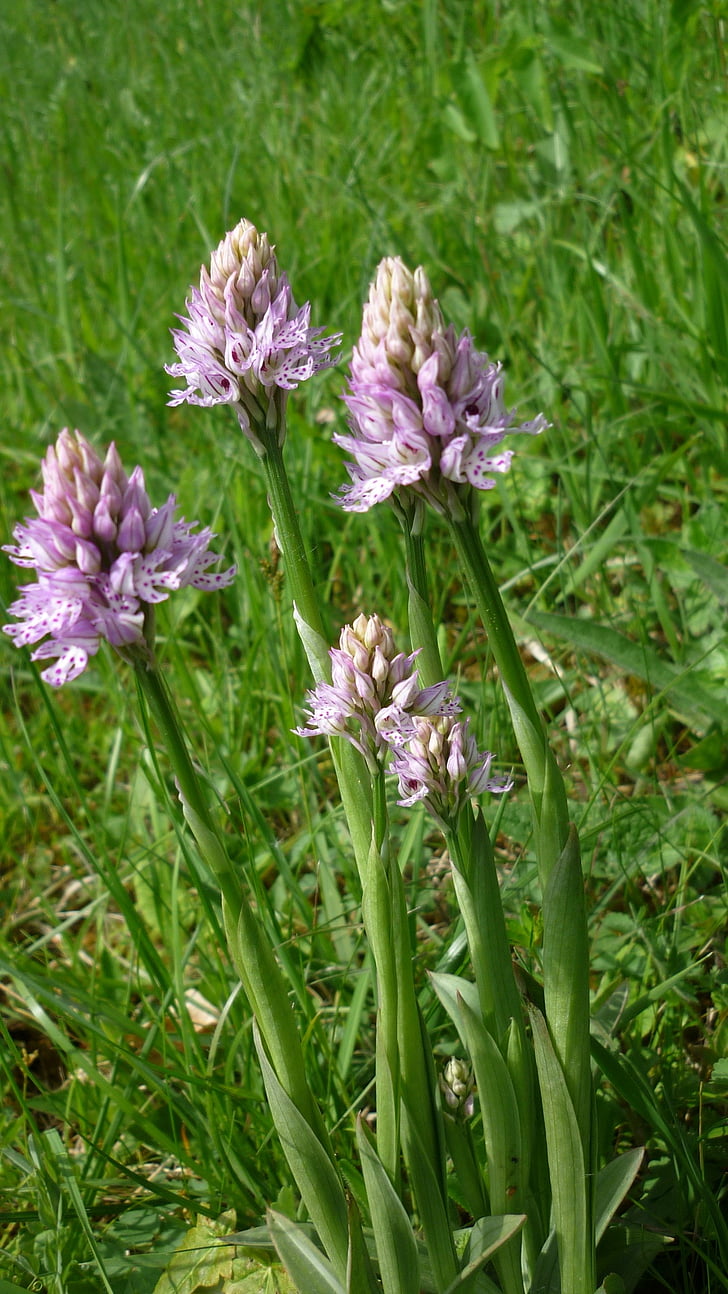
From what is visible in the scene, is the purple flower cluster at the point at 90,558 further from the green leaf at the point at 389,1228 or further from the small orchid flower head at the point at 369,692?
the green leaf at the point at 389,1228

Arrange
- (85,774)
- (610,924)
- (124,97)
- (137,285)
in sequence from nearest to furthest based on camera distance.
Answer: (610,924), (85,774), (137,285), (124,97)

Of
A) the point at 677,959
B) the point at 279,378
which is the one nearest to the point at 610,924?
the point at 677,959

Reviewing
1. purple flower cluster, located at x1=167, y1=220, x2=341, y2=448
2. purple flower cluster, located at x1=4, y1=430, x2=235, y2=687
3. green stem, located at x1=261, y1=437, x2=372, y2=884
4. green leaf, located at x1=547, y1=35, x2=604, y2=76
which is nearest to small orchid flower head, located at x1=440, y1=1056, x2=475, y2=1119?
green stem, located at x1=261, y1=437, x2=372, y2=884

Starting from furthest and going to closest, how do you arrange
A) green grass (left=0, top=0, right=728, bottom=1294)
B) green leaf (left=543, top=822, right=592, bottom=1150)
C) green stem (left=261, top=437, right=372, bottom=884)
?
green grass (left=0, top=0, right=728, bottom=1294) < green stem (left=261, top=437, right=372, bottom=884) < green leaf (left=543, top=822, right=592, bottom=1150)

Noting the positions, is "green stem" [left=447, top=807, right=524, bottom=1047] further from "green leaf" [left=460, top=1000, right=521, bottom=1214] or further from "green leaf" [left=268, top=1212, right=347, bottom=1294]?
"green leaf" [left=268, top=1212, right=347, bottom=1294]

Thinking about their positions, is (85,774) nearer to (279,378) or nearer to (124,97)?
(279,378)

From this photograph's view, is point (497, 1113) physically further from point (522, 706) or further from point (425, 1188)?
point (522, 706)
